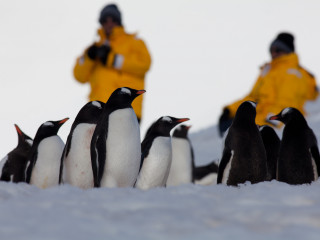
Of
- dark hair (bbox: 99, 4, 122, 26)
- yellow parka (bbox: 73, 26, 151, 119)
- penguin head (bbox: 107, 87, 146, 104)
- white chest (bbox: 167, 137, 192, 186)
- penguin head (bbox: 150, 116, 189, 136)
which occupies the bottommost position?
white chest (bbox: 167, 137, 192, 186)

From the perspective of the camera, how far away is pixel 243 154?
362 centimetres

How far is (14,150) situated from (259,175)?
2020mm

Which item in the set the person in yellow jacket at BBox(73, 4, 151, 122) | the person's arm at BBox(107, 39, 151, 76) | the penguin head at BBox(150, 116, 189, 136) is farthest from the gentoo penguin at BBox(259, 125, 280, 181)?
the person's arm at BBox(107, 39, 151, 76)

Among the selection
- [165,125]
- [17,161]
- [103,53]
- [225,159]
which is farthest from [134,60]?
[225,159]

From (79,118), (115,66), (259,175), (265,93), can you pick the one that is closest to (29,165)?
(79,118)

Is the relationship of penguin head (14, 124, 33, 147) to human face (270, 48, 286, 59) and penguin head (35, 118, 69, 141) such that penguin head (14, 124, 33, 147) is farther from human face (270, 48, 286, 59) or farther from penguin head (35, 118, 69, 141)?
human face (270, 48, 286, 59)

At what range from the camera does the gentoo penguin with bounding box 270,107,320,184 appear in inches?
146

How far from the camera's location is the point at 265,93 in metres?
6.66

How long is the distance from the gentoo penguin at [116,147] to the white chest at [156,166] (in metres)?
0.52

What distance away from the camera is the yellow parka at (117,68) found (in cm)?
587

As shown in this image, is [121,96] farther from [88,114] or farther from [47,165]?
[47,165]

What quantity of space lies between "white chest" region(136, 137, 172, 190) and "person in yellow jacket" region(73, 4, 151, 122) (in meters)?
1.74

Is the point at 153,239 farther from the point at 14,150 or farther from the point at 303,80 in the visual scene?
the point at 303,80

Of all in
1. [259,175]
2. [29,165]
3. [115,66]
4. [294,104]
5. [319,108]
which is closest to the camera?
[259,175]
